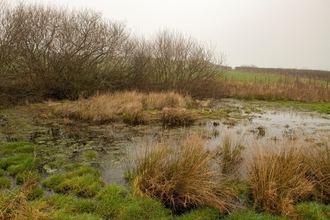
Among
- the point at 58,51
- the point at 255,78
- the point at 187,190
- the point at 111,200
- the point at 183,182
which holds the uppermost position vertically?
the point at 58,51

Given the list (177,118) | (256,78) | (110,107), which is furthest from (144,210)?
(256,78)

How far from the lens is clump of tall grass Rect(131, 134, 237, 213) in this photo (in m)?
3.93

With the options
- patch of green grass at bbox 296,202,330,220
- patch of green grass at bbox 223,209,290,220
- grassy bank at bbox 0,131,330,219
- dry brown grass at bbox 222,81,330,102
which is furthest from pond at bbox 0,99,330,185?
dry brown grass at bbox 222,81,330,102

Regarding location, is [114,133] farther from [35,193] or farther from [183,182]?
[183,182]

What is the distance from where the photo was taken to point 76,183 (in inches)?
173

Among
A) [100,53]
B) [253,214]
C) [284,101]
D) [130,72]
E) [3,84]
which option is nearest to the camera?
[253,214]

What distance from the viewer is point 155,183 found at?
4121 mm

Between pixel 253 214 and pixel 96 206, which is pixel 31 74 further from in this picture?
pixel 253 214

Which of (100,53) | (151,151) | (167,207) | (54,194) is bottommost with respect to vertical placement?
(167,207)

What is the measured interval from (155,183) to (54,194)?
5.86 feet

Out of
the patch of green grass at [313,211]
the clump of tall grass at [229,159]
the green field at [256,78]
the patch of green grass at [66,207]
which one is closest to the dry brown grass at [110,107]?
the clump of tall grass at [229,159]

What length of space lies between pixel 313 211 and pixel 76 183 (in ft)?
13.8

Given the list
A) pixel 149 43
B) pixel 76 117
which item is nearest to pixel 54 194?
pixel 76 117

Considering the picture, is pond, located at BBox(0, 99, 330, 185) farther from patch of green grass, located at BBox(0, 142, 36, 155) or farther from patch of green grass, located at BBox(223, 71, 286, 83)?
patch of green grass, located at BBox(223, 71, 286, 83)
